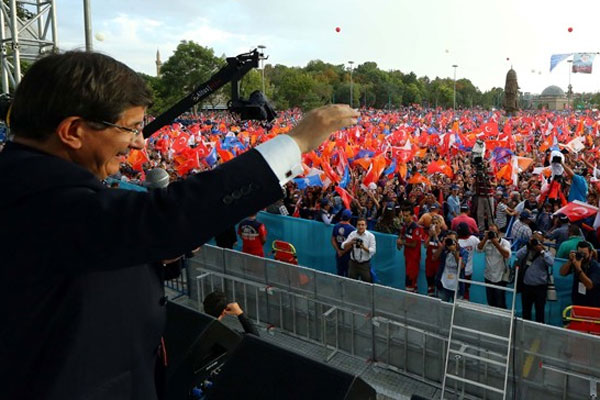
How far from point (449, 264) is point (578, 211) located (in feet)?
9.28

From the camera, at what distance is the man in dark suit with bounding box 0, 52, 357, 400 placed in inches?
36.7

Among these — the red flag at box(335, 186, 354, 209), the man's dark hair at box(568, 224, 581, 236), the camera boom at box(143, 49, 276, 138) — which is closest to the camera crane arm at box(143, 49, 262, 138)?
the camera boom at box(143, 49, 276, 138)

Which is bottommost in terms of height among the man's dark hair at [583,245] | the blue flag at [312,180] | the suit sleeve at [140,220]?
the man's dark hair at [583,245]

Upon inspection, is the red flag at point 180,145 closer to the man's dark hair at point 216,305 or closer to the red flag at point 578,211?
the red flag at point 578,211

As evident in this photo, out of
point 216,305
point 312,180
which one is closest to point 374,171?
point 312,180

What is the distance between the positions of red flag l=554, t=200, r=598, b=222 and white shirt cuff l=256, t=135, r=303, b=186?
8779 millimetres

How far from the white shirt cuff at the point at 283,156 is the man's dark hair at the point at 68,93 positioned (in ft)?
1.12

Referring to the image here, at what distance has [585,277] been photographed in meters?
6.59

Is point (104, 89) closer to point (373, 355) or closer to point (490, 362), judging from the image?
point (490, 362)

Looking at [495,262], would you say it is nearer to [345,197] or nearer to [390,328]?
[390,328]

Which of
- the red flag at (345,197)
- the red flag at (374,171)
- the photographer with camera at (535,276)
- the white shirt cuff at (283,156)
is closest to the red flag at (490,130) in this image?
the red flag at (374,171)

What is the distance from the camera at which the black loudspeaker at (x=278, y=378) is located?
3025 mm

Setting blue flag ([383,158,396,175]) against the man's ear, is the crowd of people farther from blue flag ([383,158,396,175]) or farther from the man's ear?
the man's ear

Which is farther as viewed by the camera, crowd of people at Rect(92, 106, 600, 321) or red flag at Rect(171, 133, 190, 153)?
red flag at Rect(171, 133, 190, 153)
